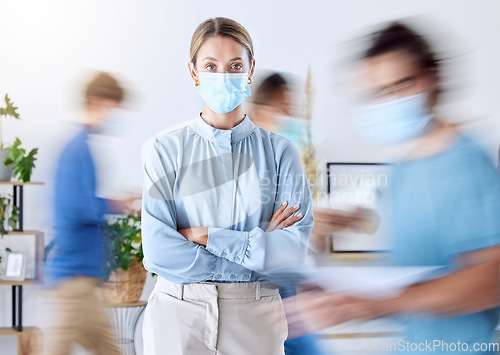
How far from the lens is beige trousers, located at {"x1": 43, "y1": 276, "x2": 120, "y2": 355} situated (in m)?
1.93

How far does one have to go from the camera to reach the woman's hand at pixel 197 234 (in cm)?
145

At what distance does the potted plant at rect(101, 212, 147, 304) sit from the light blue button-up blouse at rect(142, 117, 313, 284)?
0.47m

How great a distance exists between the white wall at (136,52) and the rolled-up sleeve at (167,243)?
45cm

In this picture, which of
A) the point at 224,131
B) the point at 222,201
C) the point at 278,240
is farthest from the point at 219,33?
the point at 278,240

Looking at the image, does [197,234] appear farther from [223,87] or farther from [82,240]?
[82,240]

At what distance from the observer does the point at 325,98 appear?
178 centimetres

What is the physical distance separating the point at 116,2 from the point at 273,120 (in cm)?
65

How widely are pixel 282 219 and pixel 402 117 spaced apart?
528 mm

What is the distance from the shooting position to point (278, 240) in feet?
4.79

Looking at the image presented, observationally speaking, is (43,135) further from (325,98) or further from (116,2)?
(325,98)

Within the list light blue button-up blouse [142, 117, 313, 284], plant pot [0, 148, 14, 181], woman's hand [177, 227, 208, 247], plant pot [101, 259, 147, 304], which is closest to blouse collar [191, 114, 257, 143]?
light blue button-up blouse [142, 117, 313, 284]

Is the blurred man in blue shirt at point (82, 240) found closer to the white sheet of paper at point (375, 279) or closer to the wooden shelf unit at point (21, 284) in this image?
the wooden shelf unit at point (21, 284)

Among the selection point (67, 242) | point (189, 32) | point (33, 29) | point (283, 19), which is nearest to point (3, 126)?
point (33, 29)

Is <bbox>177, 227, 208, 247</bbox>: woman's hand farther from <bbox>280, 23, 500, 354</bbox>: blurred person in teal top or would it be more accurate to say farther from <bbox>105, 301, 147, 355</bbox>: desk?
<bbox>105, 301, 147, 355</bbox>: desk
